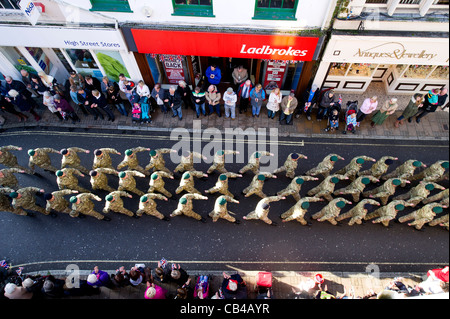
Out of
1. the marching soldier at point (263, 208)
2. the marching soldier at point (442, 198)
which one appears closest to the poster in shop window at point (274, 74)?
the marching soldier at point (263, 208)

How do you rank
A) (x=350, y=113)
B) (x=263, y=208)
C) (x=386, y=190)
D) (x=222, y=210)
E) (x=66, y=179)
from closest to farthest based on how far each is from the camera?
(x=263, y=208)
(x=222, y=210)
(x=66, y=179)
(x=386, y=190)
(x=350, y=113)

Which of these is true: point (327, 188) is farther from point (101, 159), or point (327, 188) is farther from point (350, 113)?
point (101, 159)

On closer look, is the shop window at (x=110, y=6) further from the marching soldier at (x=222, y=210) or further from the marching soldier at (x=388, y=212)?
the marching soldier at (x=388, y=212)

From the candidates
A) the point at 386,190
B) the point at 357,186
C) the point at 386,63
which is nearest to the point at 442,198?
the point at 386,190

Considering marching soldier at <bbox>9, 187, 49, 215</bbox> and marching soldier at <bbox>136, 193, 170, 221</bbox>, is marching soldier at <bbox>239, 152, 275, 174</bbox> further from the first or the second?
marching soldier at <bbox>9, 187, 49, 215</bbox>

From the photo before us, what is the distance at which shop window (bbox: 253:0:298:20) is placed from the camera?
1003 centimetres

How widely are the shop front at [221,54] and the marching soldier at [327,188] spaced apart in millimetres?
4456

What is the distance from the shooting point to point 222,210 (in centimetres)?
941

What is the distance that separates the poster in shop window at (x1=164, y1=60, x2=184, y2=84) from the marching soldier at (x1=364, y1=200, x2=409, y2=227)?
367 inches

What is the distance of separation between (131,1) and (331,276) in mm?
11079

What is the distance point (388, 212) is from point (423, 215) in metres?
1.12

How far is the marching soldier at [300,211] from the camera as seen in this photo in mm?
9163

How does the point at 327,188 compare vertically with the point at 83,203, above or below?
above

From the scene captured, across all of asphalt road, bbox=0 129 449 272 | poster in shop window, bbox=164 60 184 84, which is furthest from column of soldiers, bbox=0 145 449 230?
poster in shop window, bbox=164 60 184 84
